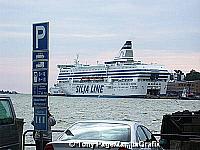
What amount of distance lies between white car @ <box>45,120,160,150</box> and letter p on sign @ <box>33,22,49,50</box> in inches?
79.4

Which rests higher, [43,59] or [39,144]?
[43,59]

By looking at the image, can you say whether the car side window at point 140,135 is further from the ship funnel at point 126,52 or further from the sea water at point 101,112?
the ship funnel at point 126,52

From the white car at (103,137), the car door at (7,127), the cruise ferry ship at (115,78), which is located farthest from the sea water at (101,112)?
the white car at (103,137)

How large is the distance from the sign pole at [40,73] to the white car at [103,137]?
126cm

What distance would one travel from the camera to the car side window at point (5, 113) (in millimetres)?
11331

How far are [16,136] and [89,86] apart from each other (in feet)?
371

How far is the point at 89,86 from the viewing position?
410ft

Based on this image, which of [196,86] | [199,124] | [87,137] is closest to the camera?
[87,137]

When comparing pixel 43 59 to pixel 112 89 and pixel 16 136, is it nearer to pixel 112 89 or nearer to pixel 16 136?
pixel 16 136

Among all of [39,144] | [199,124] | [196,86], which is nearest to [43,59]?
[39,144]

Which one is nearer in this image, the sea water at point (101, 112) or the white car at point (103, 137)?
the white car at point (103, 137)

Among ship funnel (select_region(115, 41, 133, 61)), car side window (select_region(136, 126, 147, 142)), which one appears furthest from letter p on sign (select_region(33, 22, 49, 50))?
ship funnel (select_region(115, 41, 133, 61))

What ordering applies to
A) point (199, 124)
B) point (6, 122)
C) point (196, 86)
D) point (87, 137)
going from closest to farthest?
point (87, 137) → point (6, 122) → point (199, 124) → point (196, 86)

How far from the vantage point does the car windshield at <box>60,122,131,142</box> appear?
991cm
